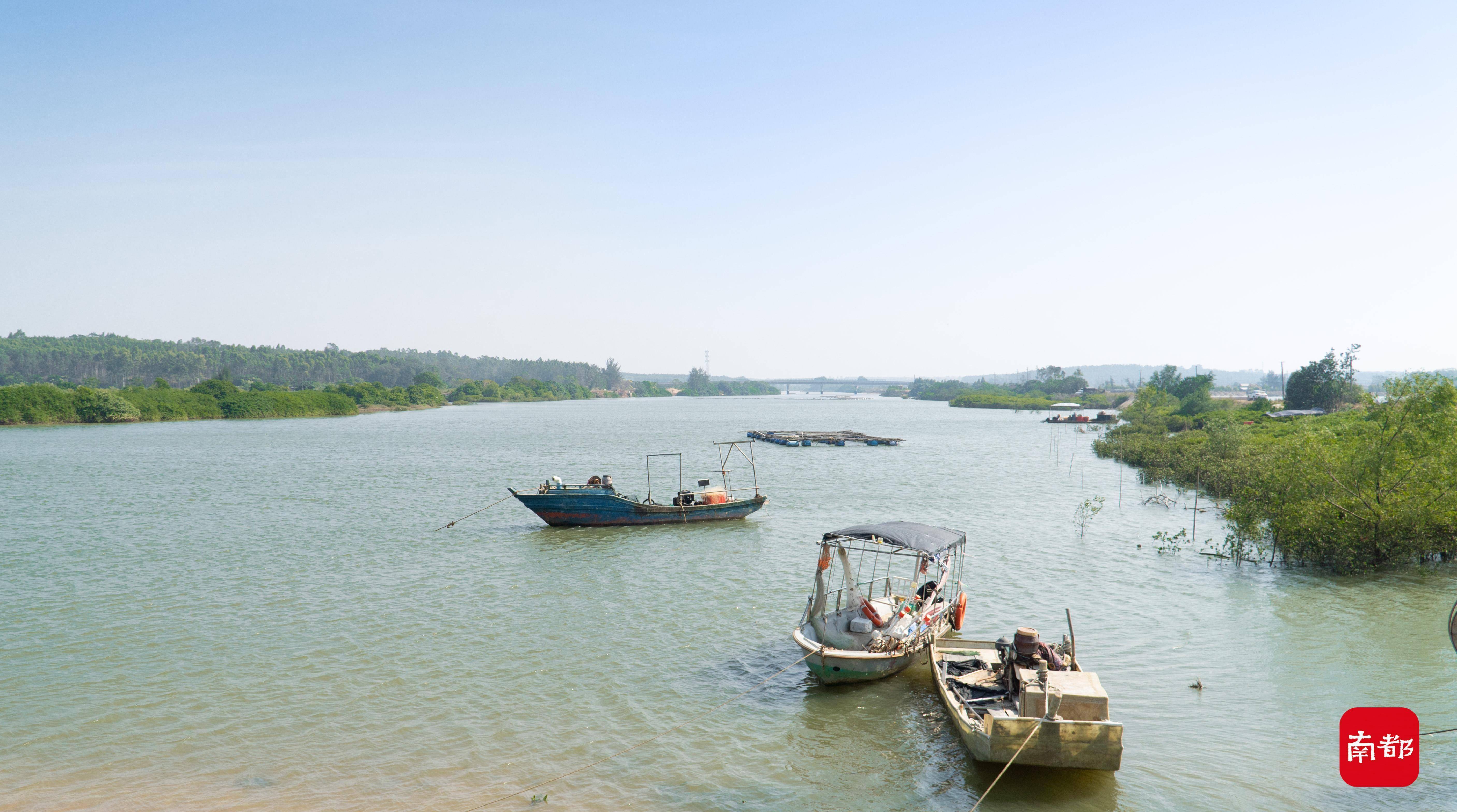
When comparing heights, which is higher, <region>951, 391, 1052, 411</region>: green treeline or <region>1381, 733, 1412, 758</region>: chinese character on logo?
<region>951, 391, 1052, 411</region>: green treeline

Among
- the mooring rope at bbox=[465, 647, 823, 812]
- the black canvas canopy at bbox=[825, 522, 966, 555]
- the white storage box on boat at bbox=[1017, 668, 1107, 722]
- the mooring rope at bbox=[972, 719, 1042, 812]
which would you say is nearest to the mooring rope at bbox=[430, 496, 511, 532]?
the mooring rope at bbox=[465, 647, 823, 812]

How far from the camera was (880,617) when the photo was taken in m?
15.4

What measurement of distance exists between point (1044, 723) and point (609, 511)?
73.1ft

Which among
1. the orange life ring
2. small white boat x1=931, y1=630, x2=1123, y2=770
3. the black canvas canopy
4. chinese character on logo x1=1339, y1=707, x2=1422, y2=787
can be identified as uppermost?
the black canvas canopy

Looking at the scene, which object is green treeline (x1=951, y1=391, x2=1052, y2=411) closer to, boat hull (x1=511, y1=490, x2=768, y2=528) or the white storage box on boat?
boat hull (x1=511, y1=490, x2=768, y2=528)

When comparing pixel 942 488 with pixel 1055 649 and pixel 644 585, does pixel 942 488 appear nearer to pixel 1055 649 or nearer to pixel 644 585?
pixel 644 585

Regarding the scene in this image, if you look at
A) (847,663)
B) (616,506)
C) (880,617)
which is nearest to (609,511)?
(616,506)

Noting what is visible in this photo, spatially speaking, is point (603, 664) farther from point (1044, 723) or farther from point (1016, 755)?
point (1044, 723)

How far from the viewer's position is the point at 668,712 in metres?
14.3

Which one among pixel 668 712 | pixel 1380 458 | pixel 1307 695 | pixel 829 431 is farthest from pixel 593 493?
pixel 829 431

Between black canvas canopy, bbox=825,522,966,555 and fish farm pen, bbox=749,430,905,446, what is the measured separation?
6018 cm

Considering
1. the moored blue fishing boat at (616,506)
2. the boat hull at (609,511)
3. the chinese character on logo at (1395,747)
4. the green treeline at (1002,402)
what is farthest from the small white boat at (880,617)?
the green treeline at (1002,402)

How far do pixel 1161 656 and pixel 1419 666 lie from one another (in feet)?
15.7

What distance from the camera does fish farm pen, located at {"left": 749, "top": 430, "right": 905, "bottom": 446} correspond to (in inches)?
3063
